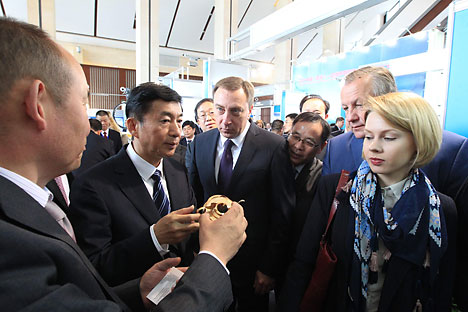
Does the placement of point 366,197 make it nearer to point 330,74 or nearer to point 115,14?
point 330,74

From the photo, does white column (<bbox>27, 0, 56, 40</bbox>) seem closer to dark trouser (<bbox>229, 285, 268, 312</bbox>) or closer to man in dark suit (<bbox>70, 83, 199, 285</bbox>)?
man in dark suit (<bbox>70, 83, 199, 285</bbox>)

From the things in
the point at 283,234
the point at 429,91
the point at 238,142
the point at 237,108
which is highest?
the point at 429,91

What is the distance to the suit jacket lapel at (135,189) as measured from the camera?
1.31m

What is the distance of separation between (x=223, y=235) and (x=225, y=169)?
115 cm

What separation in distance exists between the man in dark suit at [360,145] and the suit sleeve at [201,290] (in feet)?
4.00

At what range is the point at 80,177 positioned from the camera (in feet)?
4.15

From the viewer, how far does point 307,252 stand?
140 cm

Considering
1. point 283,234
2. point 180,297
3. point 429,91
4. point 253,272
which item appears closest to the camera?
point 180,297

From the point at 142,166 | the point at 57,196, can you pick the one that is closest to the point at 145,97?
the point at 142,166

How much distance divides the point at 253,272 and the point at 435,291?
1136 millimetres

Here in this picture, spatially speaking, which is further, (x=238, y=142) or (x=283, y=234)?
(x=238, y=142)

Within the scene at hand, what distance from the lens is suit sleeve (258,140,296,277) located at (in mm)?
1837

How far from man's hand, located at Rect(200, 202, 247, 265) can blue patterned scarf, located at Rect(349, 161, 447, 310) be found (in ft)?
2.11

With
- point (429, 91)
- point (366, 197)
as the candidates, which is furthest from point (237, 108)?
point (429, 91)
